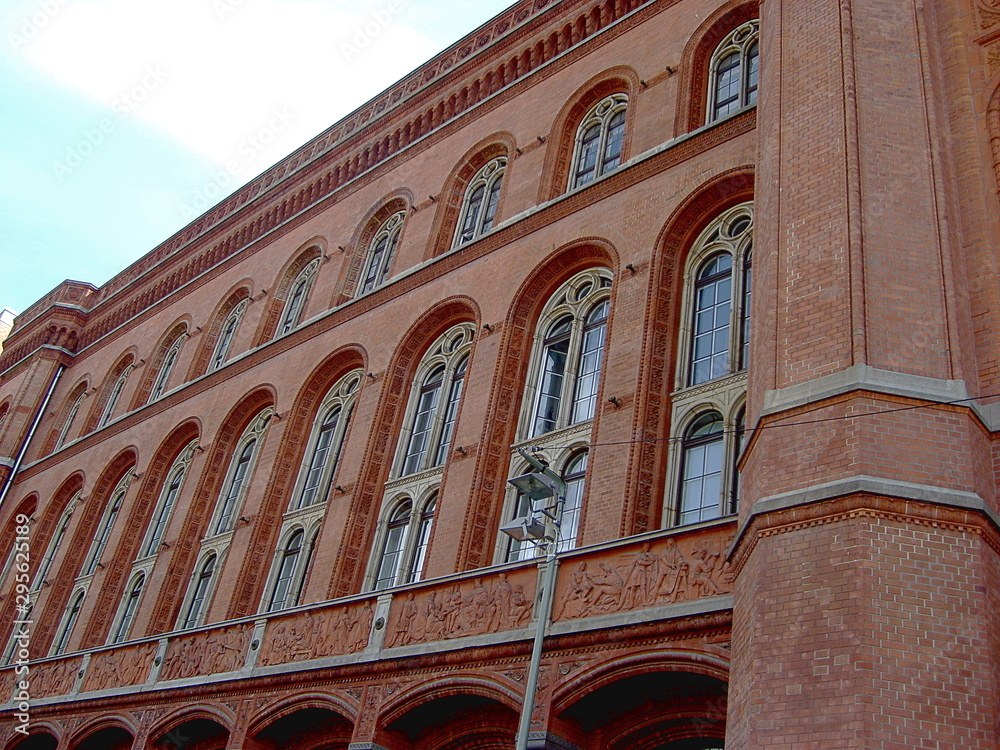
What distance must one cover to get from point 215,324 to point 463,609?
1515 centimetres

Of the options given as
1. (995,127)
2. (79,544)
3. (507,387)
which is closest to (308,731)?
(507,387)

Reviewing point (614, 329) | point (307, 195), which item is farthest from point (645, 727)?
point (307, 195)

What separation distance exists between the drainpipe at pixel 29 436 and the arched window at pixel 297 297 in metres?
11.9

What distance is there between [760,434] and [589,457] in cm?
383

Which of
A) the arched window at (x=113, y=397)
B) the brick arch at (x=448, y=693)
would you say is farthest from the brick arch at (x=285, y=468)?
the arched window at (x=113, y=397)

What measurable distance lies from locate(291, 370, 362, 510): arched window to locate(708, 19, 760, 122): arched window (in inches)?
303

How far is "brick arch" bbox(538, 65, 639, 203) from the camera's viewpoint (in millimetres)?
17609

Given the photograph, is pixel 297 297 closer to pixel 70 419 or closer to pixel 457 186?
pixel 457 186

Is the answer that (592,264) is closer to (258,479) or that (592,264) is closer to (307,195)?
(258,479)

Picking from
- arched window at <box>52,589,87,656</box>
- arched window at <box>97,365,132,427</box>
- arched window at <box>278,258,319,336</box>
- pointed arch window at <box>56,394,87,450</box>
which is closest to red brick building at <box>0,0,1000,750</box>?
arched window at <box>278,258,319,336</box>

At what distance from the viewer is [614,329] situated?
14.1 meters

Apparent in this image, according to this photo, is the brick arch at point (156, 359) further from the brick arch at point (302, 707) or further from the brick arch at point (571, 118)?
the brick arch at point (302, 707)

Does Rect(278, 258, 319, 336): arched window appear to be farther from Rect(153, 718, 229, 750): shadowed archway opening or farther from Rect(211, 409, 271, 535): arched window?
Rect(153, 718, 229, 750): shadowed archway opening

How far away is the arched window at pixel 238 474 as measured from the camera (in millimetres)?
20156
